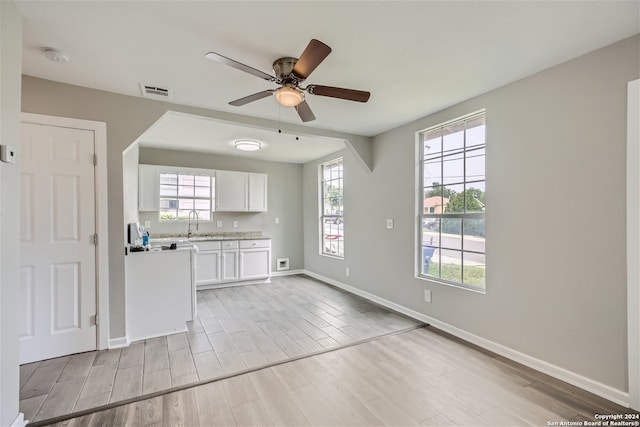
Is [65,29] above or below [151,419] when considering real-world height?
above

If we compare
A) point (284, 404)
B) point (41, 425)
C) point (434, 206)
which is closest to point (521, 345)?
point (434, 206)

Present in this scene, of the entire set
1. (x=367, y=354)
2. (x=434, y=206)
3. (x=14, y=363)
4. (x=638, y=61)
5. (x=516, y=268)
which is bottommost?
(x=367, y=354)

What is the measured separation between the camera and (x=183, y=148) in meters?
4.98

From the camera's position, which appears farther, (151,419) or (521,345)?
(521,345)

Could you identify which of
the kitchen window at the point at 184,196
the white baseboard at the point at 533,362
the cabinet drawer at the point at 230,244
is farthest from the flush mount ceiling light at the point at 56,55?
the white baseboard at the point at 533,362

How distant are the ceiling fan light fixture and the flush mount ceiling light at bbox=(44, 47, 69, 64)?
5.10ft

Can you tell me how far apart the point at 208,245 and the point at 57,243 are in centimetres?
241

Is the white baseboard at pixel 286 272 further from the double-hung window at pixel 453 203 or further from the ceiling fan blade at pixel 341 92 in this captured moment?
the ceiling fan blade at pixel 341 92

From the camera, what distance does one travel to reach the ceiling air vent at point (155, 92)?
263cm

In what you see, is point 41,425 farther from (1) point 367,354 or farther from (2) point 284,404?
(1) point 367,354

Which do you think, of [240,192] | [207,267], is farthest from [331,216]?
[207,267]

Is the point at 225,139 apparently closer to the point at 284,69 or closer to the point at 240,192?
the point at 240,192

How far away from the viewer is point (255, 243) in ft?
17.5

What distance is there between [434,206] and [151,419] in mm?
3179
